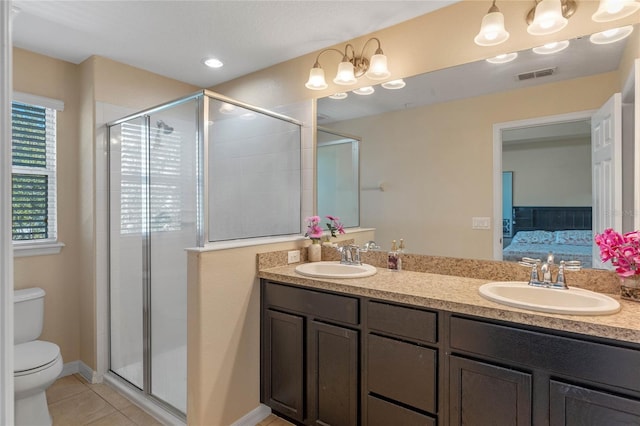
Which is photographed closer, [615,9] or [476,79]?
[615,9]

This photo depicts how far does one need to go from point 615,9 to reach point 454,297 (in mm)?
1435

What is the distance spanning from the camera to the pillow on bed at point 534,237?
172 cm

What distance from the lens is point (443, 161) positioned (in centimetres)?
206

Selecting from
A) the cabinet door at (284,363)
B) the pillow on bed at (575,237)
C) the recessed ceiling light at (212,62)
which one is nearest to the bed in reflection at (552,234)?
the pillow on bed at (575,237)

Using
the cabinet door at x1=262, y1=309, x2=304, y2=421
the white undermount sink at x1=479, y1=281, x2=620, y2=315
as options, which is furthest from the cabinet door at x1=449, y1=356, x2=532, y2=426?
the cabinet door at x1=262, y1=309, x2=304, y2=421

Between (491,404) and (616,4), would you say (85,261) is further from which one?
(616,4)

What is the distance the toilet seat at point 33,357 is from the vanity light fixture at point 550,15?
314 cm

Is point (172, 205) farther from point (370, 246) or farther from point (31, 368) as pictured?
point (370, 246)

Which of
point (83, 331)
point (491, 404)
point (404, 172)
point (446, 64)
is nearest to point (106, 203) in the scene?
point (83, 331)

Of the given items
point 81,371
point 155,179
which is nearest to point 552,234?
point 155,179

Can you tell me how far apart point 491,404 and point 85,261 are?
2841mm

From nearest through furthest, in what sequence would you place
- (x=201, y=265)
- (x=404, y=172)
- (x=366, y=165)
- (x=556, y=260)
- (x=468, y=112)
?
(x=556, y=260), (x=201, y=265), (x=468, y=112), (x=404, y=172), (x=366, y=165)

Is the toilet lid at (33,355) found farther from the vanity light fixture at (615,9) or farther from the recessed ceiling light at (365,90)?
the vanity light fixture at (615,9)

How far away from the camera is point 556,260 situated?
169cm
